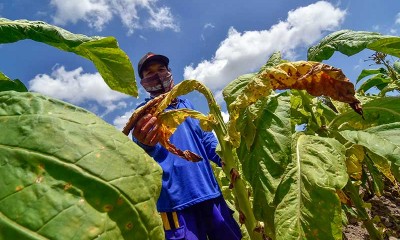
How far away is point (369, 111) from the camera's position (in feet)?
6.39

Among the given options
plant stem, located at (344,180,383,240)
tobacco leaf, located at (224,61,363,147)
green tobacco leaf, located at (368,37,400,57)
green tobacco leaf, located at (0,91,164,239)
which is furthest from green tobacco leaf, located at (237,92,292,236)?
green tobacco leaf, located at (0,91,164,239)

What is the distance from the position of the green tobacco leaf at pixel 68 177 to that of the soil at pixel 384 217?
Answer: 3341 mm

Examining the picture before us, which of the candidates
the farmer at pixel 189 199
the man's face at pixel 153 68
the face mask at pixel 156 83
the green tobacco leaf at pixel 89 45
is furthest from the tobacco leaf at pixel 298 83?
the man's face at pixel 153 68

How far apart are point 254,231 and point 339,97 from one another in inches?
20.3

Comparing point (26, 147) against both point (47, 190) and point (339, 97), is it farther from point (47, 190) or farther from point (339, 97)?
point (339, 97)

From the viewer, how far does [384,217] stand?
4066 mm

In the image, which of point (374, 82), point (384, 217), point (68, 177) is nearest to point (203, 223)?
point (68, 177)

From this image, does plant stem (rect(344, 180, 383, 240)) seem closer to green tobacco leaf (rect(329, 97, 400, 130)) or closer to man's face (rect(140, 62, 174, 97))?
green tobacco leaf (rect(329, 97, 400, 130))

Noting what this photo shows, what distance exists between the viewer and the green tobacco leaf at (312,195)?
1238 mm

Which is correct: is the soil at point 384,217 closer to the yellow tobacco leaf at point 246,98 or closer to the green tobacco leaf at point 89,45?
the yellow tobacco leaf at point 246,98

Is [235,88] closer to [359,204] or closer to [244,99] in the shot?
[244,99]

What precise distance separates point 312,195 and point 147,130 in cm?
61

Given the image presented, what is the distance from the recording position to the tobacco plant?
1.59 feet

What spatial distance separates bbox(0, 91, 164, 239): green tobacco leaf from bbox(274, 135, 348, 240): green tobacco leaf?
785 millimetres
